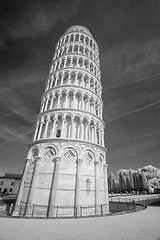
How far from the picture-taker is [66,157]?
15.8m

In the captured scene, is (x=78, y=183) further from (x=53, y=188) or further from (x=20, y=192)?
(x=20, y=192)

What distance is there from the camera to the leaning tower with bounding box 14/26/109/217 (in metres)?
13.8

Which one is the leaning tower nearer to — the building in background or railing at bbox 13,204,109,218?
railing at bbox 13,204,109,218

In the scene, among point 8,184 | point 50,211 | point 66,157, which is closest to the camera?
point 50,211

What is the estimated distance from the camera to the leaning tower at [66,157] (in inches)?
543

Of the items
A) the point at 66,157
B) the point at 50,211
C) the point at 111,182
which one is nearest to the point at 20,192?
the point at 50,211

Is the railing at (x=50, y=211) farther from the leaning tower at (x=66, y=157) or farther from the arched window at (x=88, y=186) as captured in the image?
the arched window at (x=88, y=186)

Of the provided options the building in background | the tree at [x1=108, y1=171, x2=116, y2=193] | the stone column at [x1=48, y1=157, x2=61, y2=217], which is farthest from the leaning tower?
the tree at [x1=108, y1=171, x2=116, y2=193]

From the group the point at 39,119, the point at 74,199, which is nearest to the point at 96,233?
the point at 74,199

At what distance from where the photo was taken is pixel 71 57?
24438 millimetres

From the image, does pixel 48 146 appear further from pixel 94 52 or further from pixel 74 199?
pixel 94 52

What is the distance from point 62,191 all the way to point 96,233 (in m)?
8.42

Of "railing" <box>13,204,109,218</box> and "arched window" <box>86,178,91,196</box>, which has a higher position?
"arched window" <box>86,178,91,196</box>

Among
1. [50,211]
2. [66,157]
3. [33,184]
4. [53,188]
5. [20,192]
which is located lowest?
[50,211]
